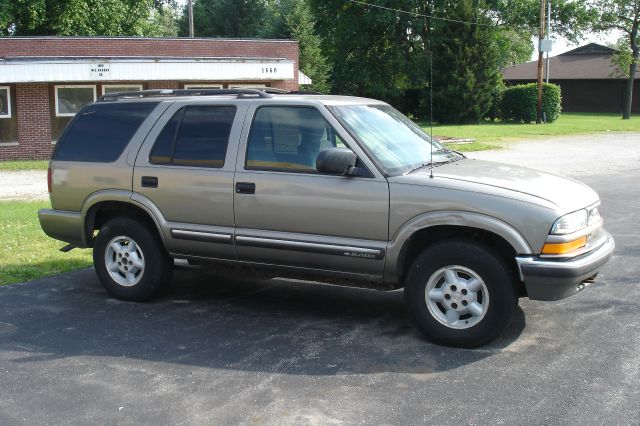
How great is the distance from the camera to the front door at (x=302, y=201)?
5.78 metres

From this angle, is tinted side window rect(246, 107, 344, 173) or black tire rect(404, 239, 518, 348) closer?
black tire rect(404, 239, 518, 348)

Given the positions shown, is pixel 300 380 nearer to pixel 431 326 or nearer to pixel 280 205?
pixel 431 326

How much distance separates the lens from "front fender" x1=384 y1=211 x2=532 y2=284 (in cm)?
529

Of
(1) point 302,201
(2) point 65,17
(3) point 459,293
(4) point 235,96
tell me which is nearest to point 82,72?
(2) point 65,17

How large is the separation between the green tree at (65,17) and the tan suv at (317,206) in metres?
32.7

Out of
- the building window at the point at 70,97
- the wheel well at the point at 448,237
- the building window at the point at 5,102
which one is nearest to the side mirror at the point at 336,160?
the wheel well at the point at 448,237

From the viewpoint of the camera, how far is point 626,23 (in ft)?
190

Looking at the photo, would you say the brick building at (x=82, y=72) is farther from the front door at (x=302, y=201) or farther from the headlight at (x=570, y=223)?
the headlight at (x=570, y=223)

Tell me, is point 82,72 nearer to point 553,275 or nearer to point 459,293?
point 459,293

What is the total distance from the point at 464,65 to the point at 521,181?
39664mm

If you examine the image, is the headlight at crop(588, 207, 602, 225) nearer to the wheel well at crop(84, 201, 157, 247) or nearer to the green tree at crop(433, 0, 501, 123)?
the wheel well at crop(84, 201, 157, 247)

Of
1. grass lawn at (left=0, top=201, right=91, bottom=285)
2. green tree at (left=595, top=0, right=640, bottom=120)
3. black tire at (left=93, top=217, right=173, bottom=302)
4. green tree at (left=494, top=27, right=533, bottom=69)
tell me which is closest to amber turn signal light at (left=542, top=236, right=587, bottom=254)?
black tire at (left=93, top=217, right=173, bottom=302)

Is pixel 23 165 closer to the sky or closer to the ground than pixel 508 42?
closer to the ground

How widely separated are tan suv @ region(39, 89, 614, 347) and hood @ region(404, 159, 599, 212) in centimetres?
2
